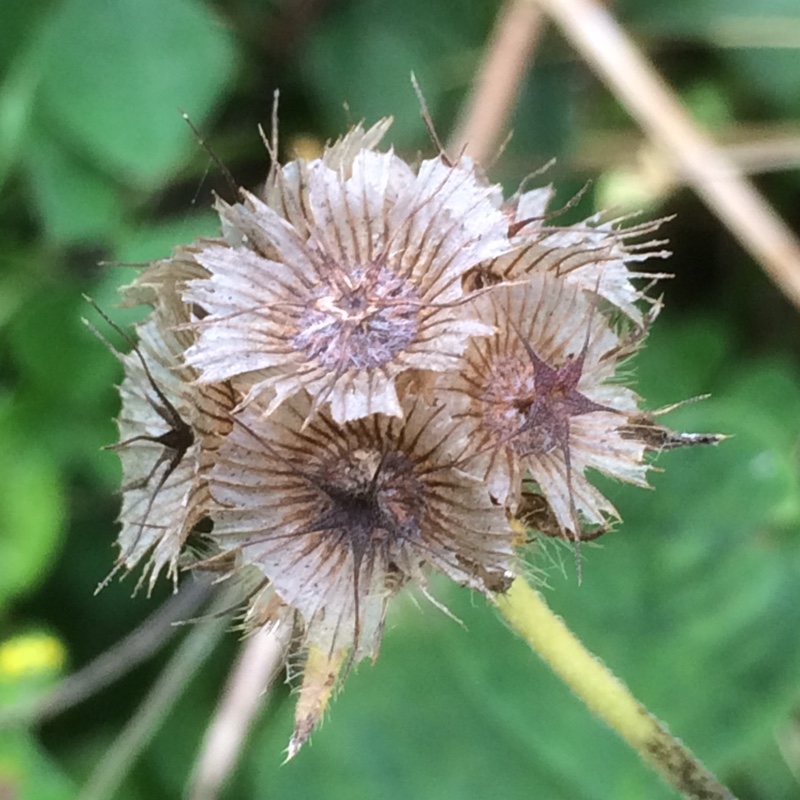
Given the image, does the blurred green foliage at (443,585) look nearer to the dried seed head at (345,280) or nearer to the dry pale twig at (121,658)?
the dry pale twig at (121,658)

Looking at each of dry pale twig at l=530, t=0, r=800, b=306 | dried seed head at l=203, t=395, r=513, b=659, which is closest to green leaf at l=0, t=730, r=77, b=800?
dried seed head at l=203, t=395, r=513, b=659

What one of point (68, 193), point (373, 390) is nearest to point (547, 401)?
point (373, 390)

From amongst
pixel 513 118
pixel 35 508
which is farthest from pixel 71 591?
pixel 513 118

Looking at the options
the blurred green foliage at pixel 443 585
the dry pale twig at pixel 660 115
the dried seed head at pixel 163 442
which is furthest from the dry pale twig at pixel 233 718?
the dry pale twig at pixel 660 115

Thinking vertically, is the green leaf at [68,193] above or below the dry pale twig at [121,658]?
above

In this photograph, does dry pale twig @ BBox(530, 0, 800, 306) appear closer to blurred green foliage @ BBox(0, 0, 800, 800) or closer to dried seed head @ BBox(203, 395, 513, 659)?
blurred green foliage @ BBox(0, 0, 800, 800)

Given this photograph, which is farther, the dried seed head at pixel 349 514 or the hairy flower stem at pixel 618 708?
the hairy flower stem at pixel 618 708
